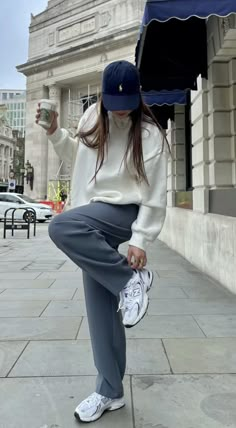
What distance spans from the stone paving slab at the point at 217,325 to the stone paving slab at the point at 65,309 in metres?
1.33

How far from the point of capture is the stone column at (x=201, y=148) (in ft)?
24.0

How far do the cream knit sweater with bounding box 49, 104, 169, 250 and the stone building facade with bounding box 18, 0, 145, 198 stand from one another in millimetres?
29919

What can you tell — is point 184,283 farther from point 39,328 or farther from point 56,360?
point 56,360

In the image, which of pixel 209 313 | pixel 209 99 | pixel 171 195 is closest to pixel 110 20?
pixel 171 195

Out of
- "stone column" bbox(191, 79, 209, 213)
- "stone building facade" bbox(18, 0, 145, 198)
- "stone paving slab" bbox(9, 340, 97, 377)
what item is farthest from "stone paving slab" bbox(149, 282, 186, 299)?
"stone building facade" bbox(18, 0, 145, 198)

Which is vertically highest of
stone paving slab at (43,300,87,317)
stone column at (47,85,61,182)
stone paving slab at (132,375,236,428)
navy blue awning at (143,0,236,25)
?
stone column at (47,85,61,182)

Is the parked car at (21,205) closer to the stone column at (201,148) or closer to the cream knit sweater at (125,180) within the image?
the stone column at (201,148)

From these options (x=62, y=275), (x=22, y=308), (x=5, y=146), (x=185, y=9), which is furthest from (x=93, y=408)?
(x=5, y=146)

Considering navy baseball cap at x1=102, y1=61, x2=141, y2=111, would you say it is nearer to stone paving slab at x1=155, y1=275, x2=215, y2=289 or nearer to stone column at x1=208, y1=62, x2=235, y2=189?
stone paving slab at x1=155, y1=275, x2=215, y2=289

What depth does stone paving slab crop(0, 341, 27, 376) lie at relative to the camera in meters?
3.05

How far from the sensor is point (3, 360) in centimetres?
322

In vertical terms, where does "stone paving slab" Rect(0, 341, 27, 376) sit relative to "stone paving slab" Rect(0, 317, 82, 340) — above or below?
below

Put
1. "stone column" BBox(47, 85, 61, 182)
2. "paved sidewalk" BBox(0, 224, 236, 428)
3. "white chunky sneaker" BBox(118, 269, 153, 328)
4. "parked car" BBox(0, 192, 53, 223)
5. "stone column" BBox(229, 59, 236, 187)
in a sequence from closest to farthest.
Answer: "white chunky sneaker" BBox(118, 269, 153, 328) < "paved sidewalk" BBox(0, 224, 236, 428) < "stone column" BBox(229, 59, 236, 187) < "parked car" BBox(0, 192, 53, 223) < "stone column" BBox(47, 85, 61, 182)

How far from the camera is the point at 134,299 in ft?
6.45
